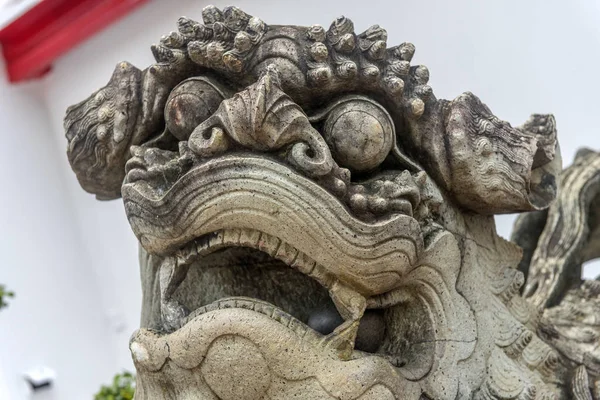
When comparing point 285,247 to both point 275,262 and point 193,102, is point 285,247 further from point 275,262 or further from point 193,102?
point 193,102

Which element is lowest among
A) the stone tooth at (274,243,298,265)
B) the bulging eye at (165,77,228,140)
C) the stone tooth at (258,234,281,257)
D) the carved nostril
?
the carved nostril

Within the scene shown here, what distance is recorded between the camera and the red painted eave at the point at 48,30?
73.7 inches

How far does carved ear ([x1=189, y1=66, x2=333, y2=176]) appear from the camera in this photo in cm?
64

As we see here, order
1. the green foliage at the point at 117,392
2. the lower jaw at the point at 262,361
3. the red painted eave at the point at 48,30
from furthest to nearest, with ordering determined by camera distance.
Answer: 1. the red painted eave at the point at 48,30
2. the green foliage at the point at 117,392
3. the lower jaw at the point at 262,361

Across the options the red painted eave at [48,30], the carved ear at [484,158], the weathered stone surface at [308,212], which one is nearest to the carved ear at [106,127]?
the weathered stone surface at [308,212]

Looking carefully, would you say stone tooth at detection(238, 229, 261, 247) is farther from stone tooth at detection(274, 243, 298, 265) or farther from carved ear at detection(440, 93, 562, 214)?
carved ear at detection(440, 93, 562, 214)

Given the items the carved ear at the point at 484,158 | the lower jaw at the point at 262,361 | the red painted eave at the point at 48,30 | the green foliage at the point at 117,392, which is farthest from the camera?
the red painted eave at the point at 48,30

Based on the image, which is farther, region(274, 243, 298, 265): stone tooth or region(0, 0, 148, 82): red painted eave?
region(0, 0, 148, 82): red painted eave

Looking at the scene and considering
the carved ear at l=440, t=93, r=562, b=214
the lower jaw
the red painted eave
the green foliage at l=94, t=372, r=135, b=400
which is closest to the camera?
the lower jaw

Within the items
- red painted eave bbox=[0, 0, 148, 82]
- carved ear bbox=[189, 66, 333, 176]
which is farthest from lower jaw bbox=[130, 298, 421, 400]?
red painted eave bbox=[0, 0, 148, 82]

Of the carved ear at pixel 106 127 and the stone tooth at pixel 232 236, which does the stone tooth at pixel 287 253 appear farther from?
the carved ear at pixel 106 127

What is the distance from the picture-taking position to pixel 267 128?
2.11ft

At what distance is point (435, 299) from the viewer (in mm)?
730

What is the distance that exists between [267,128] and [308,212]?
90mm
